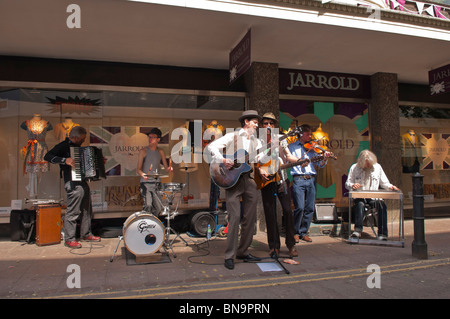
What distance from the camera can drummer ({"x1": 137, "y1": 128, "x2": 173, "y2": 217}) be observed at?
239 inches

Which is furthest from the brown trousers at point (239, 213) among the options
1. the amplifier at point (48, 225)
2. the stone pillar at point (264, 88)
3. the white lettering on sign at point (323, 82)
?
the white lettering on sign at point (323, 82)

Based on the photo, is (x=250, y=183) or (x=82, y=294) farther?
(x=250, y=183)

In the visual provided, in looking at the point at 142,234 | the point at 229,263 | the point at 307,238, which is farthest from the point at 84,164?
the point at 307,238

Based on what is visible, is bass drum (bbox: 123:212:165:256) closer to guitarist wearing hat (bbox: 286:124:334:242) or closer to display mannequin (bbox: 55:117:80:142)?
guitarist wearing hat (bbox: 286:124:334:242)

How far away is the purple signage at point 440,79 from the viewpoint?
7570mm

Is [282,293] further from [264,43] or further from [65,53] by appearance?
[65,53]

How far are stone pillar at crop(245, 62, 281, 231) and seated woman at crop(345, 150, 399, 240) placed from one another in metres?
1.95

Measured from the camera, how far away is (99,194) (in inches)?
277

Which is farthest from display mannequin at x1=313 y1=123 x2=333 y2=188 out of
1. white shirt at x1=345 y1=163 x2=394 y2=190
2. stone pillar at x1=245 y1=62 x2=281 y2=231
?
white shirt at x1=345 y1=163 x2=394 y2=190

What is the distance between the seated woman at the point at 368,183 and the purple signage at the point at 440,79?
3.23 m

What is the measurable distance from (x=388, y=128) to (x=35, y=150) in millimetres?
7897

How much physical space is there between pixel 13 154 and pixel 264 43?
5417 mm

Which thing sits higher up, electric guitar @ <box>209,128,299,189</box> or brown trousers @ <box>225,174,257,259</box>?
electric guitar @ <box>209,128,299,189</box>
